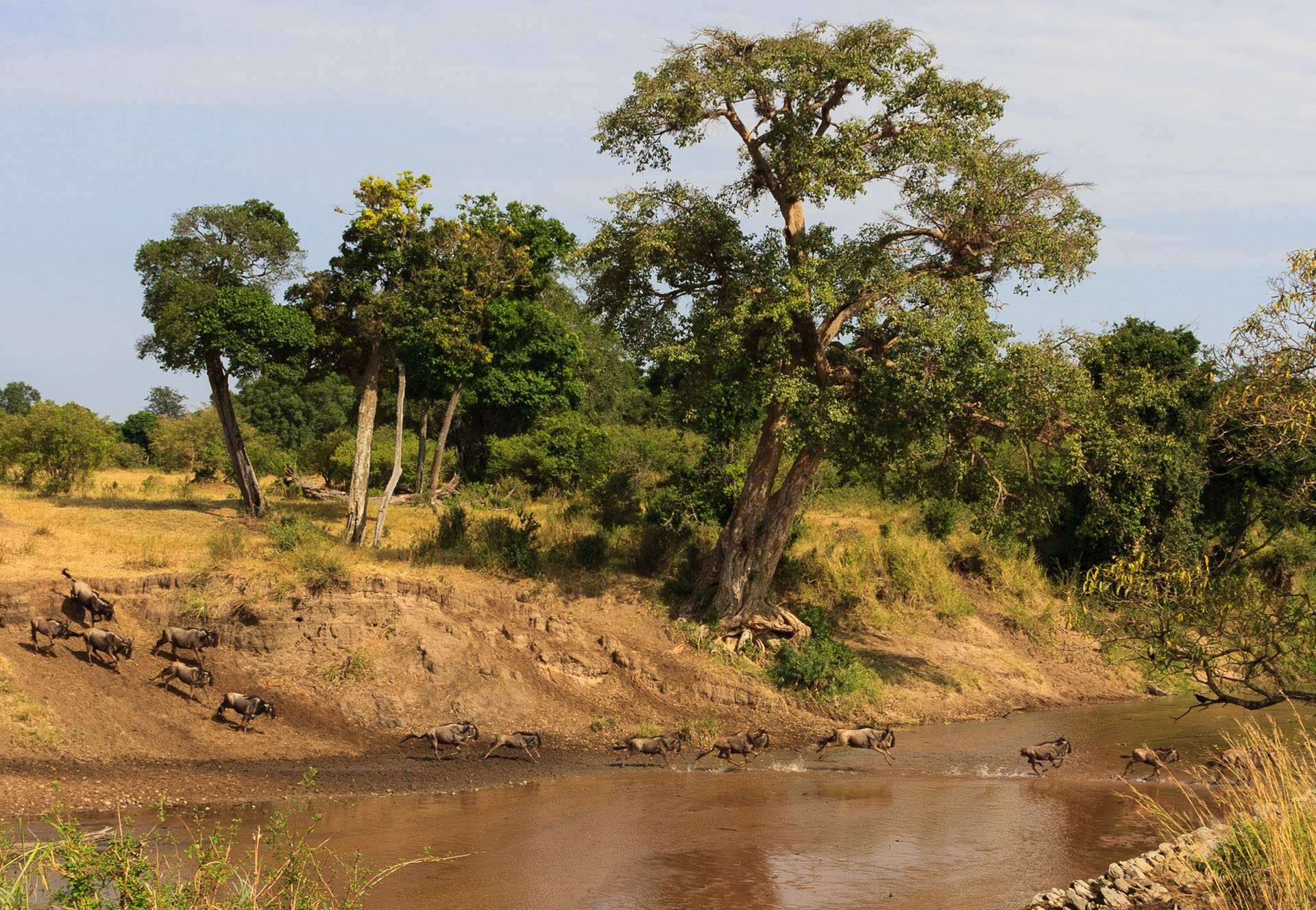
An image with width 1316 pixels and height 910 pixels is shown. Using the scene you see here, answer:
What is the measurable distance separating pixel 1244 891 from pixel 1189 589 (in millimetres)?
2327

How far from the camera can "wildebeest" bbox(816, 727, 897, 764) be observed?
14.8 m

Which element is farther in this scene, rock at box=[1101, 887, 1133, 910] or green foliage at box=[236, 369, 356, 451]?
green foliage at box=[236, 369, 356, 451]

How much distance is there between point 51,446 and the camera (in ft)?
85.9

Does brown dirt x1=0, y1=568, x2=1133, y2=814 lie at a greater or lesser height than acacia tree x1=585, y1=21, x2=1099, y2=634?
lesser

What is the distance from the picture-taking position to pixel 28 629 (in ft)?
45.7

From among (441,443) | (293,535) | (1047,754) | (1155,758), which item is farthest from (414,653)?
(441,443)

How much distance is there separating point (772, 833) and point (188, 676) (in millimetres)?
8218

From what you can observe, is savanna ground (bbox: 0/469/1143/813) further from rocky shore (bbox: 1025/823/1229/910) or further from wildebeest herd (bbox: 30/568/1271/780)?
rocky shore (bbox: 1025/823/1229/910)

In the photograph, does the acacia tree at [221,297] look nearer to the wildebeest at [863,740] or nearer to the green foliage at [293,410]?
the wildebeest at [863,740]

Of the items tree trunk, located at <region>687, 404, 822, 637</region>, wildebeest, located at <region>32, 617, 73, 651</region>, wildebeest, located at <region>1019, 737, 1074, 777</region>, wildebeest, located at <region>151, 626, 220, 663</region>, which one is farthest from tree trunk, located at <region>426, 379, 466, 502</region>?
wildebeest, located at <region>1019, 737, 1074, 777</region>

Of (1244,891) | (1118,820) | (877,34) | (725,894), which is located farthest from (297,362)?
(1244,891)

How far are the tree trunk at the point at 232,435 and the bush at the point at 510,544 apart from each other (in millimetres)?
5432

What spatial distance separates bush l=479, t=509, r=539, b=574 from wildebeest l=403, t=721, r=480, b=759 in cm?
515

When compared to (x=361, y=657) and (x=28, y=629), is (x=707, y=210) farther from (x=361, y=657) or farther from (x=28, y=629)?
(x=28, y=629)
